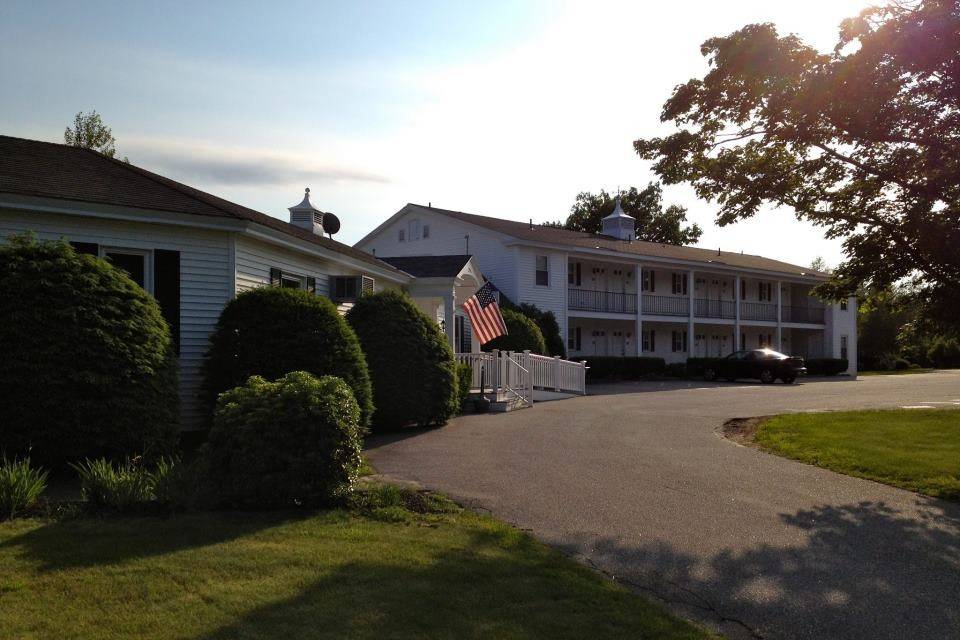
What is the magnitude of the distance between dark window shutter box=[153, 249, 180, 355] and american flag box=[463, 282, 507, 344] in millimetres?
8878

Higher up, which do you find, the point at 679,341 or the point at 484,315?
the point at 484,315

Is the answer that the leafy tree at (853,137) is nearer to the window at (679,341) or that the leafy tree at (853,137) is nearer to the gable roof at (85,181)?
the gable roof at (85,181)

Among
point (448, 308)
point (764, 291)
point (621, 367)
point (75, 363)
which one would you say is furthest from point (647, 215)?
point (75, 363)

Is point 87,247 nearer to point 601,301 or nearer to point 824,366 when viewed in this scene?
point 601,301

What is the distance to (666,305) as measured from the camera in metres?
44.7

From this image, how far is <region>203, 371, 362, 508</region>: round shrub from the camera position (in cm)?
833

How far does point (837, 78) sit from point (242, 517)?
9.24 metres

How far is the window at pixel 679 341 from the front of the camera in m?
47.6

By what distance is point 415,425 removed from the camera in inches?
679

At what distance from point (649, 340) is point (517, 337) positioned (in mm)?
18103

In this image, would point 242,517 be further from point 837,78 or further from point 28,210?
point 837,78

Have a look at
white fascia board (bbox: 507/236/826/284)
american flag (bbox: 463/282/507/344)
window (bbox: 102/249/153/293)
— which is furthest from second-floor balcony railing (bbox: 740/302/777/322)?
window (bbox: 102/249/153/293)

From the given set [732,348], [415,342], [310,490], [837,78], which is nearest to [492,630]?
[310,490]

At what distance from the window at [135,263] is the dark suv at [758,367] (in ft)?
96.8
